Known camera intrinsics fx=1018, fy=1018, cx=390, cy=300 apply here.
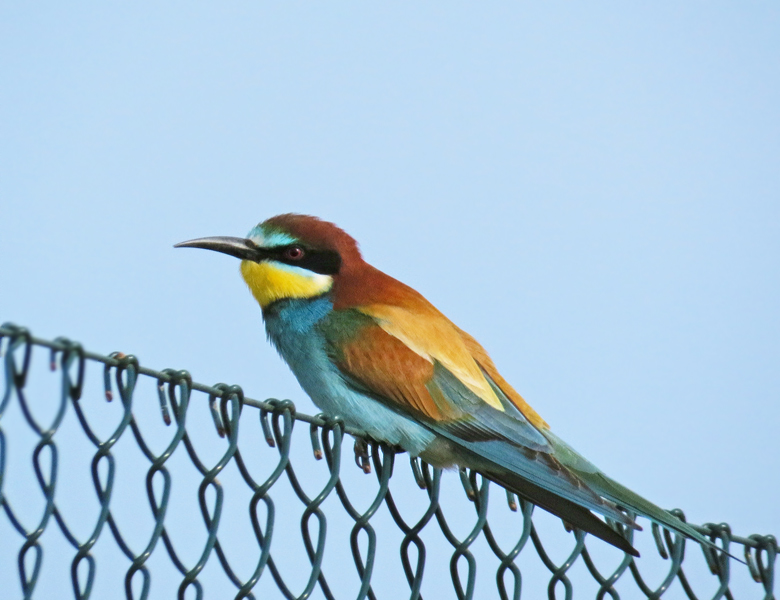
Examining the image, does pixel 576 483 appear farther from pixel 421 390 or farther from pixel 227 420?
pixel 227 420

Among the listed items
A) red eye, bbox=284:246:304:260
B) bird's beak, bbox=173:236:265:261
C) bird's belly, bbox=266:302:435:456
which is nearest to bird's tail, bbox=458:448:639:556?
bird's belly, bbox=266:302:435:456

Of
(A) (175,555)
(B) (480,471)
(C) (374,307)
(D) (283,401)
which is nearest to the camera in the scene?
(A) (175,555)

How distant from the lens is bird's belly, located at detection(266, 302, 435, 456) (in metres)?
3.54

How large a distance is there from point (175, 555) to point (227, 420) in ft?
0.88

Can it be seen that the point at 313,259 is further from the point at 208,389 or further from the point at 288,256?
the point at 208,389

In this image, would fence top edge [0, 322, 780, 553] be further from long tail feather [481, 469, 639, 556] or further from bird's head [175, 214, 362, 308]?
bird's head [175, 214, 362, 308]

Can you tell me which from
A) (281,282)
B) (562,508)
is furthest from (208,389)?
(281,282)

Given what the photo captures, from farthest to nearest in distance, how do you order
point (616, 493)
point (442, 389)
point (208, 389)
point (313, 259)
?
point (313, 259) → point (442, 389) → point (616, 493) → point (208, 389)

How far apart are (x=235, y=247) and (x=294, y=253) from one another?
0.23 meters

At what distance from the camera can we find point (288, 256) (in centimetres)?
404

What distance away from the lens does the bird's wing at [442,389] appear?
340cm

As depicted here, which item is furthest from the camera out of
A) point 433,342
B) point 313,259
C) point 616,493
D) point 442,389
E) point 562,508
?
point 313,259

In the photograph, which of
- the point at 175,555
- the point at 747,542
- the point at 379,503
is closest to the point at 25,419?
the point at 175,555

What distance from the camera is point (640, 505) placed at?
10.3ft
